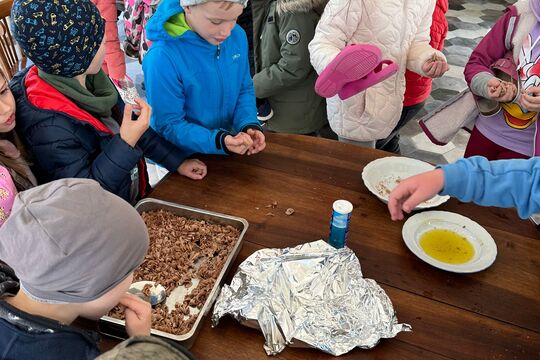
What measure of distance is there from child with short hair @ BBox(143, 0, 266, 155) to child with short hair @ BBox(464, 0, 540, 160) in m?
0.89

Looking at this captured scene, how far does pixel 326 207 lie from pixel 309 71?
92cm

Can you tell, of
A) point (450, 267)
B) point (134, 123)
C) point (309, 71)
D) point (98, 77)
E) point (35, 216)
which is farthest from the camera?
point (309, 71)

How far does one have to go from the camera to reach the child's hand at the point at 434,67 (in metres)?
1.71

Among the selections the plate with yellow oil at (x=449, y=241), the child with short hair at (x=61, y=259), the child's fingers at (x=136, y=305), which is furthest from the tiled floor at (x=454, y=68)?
the child with short hair at (x=61, y=259)

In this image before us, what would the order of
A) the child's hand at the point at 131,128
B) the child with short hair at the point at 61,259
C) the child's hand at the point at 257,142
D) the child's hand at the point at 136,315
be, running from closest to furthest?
the child with short hair at the point at 61,259 < the child's hand at the point at 136,315 < the child's hand at the point at 131,128 < the child's hand at the point at 257,142

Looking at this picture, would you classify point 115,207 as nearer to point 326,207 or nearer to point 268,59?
point 326,207

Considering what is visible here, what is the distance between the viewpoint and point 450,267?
3.79 feet

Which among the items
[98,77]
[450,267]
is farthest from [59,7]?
[450,267]

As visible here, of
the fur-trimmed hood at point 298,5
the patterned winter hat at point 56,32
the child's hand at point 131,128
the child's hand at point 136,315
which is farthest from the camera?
the fur-trimmed hood at point 298,5

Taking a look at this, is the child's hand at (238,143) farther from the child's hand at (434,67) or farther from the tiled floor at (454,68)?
the tiled floor at (454,68)

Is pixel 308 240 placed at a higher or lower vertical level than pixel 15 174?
lower

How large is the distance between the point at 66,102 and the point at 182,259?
54 cm

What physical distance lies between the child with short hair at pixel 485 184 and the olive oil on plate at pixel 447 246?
171mm

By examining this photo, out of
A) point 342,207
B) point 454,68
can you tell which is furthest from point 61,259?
point 454,68
